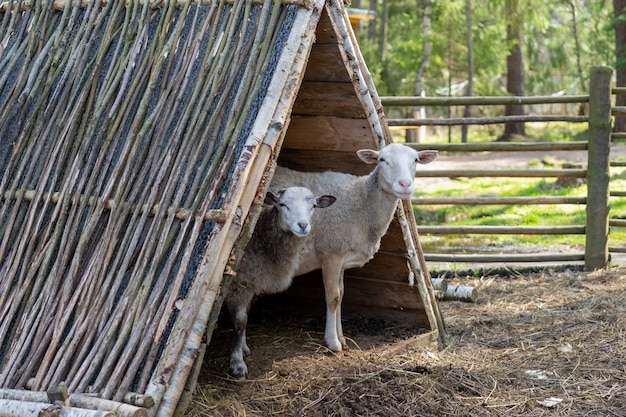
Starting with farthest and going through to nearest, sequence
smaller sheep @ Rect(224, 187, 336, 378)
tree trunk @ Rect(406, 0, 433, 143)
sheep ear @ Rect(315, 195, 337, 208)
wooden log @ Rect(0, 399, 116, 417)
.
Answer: tree trunk @ Rect(406, 0, 433, 143)
sheep ear @ Rect(315, 195, 337, 208)
smaller sheep @ Rect(224, 187, 336, 378)
wooden log @ Rect(0, 399, 116, 417)

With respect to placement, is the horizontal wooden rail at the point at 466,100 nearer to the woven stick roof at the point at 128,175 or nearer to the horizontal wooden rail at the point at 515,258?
the horizontal wooden rail at the point at 515,258

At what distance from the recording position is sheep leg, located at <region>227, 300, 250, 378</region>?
17.6ft

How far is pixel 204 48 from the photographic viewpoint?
5.14 m

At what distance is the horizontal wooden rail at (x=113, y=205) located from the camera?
4.37m

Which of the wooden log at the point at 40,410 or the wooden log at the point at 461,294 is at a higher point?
the wooden log at the point at 40,410

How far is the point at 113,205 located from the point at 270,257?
1.32 meters

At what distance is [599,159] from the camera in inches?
343

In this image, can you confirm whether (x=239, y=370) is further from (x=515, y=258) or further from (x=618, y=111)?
(x=618, y=111)

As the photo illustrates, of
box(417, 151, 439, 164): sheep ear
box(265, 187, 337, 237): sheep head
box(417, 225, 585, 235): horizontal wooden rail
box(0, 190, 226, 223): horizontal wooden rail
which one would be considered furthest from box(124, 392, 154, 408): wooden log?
box(417, 225, 585, 235): horizontal wooden rail

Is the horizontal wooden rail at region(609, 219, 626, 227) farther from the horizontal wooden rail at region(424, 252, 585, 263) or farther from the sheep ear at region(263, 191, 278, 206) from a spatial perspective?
the sheep ear at region(263, 191, 278, 206)

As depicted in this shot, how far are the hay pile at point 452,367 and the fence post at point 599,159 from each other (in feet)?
4.15

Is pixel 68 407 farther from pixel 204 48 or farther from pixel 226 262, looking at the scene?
pixel 204 48

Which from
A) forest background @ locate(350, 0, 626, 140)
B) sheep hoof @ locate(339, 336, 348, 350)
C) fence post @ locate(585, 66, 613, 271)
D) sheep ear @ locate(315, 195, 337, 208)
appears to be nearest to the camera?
sheep ear @ locate(315, 195, 337, 208)

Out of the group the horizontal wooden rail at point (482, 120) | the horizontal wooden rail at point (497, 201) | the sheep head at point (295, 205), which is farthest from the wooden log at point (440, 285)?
the horizontal wooden rail at point (482, 120)
